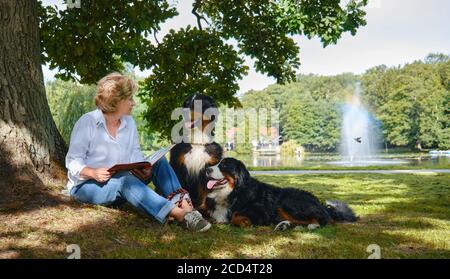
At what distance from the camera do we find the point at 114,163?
5191 millimetres

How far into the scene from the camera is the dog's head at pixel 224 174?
5.18m

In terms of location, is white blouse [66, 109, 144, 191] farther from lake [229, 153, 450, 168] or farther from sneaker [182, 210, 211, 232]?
lake [229, 153, 450, 168]

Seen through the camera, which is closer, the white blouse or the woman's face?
the white blouse

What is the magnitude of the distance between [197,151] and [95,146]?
109cm

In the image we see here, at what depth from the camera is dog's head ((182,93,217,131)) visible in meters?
→ 5.07

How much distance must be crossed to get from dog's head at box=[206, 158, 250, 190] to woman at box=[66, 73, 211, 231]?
1.13 feet

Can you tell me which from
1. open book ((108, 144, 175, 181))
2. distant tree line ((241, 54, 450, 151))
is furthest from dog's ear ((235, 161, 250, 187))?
distant tree line ((241, 54, 450, 151))

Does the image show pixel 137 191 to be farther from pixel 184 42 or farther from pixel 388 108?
pixel 388 108

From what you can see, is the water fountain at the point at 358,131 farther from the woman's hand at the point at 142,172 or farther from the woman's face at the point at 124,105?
the woman's hand at the point at 142,172

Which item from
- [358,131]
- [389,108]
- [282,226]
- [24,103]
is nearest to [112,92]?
[24,103]

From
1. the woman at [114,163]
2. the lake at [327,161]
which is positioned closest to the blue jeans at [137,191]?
the woman at [114,163]

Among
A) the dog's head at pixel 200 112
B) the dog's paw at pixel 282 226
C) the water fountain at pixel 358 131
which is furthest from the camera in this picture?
the water fountain at pixel 358 131

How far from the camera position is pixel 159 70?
10180 mm
